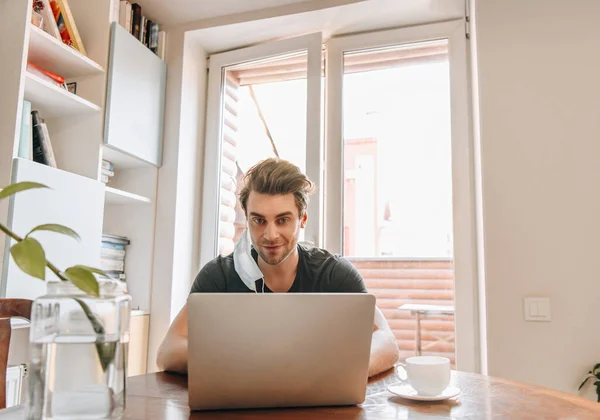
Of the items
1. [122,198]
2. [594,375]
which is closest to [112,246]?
[122,198]

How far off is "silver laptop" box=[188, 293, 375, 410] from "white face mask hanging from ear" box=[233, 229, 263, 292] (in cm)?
83

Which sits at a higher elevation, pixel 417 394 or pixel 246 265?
pixel 246 265

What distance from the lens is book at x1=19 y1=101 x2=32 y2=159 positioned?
1936 mm

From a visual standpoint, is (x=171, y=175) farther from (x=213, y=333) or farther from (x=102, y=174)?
(x=213, y=333)

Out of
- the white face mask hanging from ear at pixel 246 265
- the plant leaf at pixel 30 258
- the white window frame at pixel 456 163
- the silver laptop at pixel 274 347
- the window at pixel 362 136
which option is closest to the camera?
the plant leaf at pixel 30 258

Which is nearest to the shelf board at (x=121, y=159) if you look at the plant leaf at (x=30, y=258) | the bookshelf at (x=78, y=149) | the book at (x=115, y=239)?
the bookshelf at (x=78, y=149)

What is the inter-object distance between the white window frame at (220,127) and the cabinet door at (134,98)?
31cm

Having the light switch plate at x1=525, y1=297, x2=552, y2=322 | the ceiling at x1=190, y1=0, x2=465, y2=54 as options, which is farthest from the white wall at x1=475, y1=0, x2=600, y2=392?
the ceiling at x1=190, y1=0, x2=465, y2=54

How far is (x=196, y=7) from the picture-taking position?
2703 millimetres

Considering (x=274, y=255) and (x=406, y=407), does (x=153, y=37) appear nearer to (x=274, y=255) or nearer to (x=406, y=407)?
(x=274, y=255)

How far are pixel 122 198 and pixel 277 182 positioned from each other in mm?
1218

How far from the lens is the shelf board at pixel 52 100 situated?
2027 millimetres

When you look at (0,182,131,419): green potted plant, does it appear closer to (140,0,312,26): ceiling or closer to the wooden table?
the wooden table

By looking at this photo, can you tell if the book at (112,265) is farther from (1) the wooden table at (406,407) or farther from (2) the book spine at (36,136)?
(1) the wooden table at (406,407)
